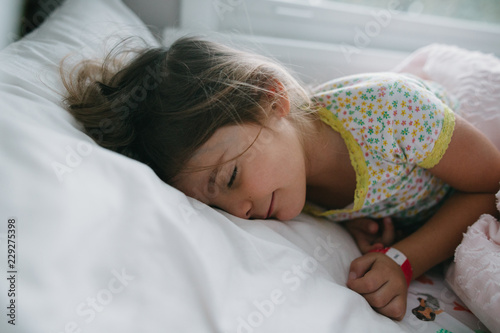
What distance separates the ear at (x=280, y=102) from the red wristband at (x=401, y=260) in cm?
34

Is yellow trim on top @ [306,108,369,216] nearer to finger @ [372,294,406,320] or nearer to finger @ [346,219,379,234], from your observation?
finger @ [346,219,379,234]

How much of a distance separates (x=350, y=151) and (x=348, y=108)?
92 mm

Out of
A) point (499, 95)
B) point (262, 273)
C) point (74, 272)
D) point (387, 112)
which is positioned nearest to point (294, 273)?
point (262, 273)

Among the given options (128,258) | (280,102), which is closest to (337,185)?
(280,102)

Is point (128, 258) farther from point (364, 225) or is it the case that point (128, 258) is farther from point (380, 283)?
point (364, 225)

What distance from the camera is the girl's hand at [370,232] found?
885 mm

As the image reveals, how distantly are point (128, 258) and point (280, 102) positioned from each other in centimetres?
45

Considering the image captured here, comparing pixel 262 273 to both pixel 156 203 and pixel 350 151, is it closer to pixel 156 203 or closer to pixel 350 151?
pixel 156 203

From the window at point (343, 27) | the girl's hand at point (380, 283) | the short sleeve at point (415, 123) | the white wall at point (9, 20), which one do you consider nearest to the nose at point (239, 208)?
the girl's hand at point (380, 283)

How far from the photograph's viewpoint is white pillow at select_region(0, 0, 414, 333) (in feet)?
1.32

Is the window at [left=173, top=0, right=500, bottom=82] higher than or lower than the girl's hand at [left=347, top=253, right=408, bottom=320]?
higher

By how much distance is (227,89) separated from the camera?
27.9 inches

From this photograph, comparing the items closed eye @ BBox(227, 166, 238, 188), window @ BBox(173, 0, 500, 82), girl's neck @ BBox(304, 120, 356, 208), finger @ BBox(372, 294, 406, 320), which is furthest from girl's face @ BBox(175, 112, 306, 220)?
window @ BBox(173, 0, 500, 82)

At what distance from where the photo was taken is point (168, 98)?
28.2 inches
